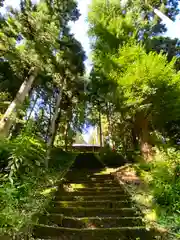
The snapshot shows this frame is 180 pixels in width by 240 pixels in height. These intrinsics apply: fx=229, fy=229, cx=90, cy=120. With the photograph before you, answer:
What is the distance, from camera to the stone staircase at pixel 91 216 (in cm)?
464

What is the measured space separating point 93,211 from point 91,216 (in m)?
0.13

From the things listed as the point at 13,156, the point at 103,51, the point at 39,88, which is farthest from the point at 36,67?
the point at 13,156

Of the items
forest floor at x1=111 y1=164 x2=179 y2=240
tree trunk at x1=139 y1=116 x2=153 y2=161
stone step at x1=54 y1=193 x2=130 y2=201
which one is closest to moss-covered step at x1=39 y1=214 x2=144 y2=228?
forest floor at x1=111 y1=164 x2=179 y2=240

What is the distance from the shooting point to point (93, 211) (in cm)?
571

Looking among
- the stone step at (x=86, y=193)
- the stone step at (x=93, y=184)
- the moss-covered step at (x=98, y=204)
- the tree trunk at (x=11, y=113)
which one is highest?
the tree trunk at (x=11, y=113)

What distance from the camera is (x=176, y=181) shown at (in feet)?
18.8

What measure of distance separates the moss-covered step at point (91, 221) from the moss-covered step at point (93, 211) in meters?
0.39

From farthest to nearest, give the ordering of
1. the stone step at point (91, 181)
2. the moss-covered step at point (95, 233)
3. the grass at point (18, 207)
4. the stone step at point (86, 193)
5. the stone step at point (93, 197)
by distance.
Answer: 1. the stone step at point (91, 181)
2. the stone step at point (86, 193)
3. the stone step at point (93, 197)
4. the moss-covered step at point (95, 233)
5. the grass at point (18, 207)

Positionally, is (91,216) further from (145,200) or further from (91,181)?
(91,181)

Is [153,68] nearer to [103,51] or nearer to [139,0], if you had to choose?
[103,51]

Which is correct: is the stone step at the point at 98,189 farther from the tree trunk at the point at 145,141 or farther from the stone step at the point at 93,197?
the tree trunk at the point at 145,141

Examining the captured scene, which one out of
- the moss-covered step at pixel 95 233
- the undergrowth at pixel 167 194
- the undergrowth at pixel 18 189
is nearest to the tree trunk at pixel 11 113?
the undergrowth at pixel 18 189

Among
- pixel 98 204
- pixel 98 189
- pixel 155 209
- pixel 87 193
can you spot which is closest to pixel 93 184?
pixel 98 189

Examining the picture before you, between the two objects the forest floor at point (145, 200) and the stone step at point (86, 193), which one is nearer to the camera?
the forest floor at point (145, 200)
